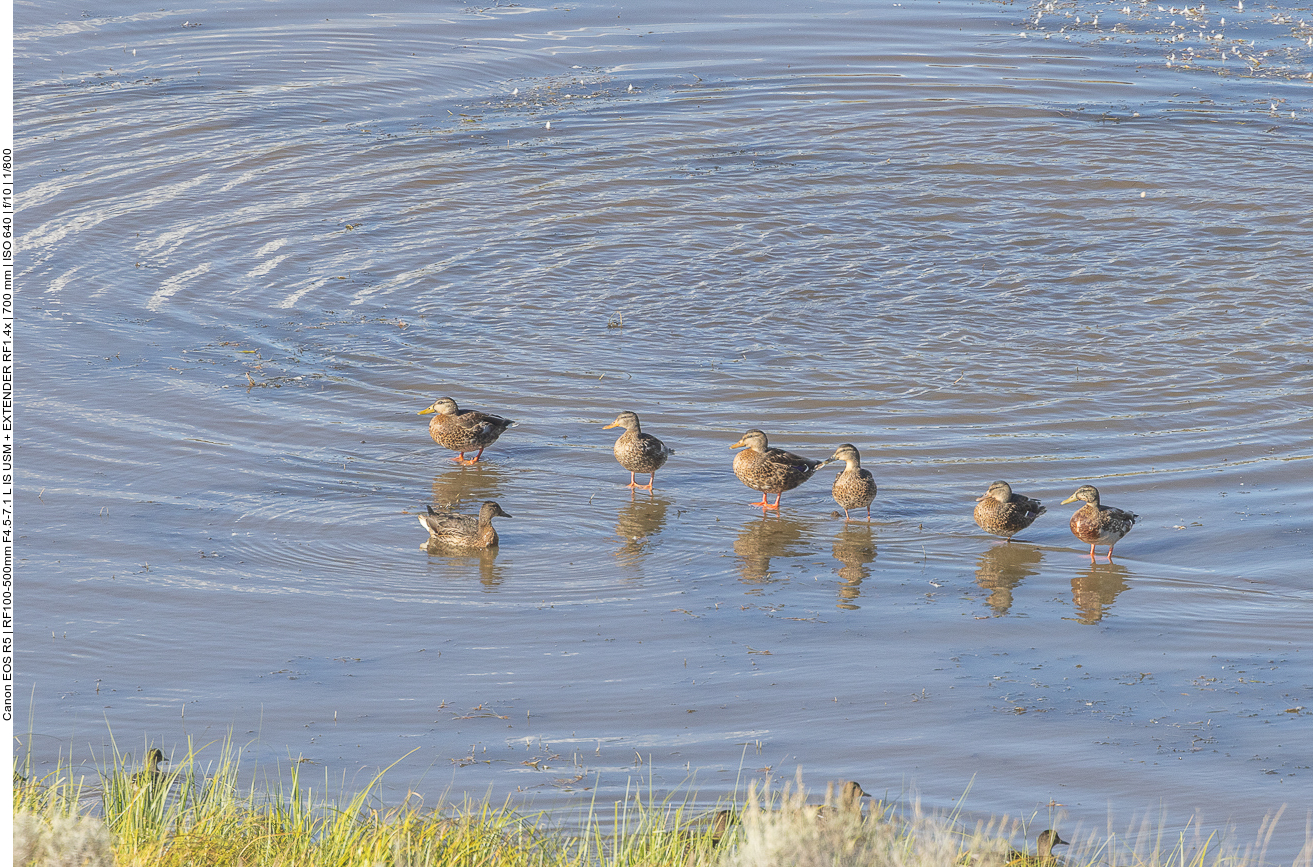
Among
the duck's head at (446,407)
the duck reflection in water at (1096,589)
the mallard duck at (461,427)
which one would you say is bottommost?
the duck reflection in water at (1096,589)

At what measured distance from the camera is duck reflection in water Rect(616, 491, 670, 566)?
11.1 m

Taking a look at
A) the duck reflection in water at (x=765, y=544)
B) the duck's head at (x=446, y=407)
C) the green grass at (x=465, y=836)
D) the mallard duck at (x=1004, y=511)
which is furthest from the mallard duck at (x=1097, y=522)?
the duck's head at (x=446, y=407)

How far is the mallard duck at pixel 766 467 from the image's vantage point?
12.1 m

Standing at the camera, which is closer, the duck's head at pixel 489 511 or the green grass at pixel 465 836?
the green grass at pixel 465 836

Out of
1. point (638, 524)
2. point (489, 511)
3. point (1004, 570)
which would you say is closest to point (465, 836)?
point (489, 511)

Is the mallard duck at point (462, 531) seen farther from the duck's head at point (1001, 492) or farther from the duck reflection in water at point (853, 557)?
the duck's head at point (1001, 492)

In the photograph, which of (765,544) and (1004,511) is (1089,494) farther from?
(765,544)

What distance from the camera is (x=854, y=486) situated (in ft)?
38.3

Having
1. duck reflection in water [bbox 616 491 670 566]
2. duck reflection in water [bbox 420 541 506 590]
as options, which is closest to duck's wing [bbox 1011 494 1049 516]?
duck reflection in water [bbox 616 491 670 566]

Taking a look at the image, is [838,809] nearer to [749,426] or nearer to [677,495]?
[677,495]

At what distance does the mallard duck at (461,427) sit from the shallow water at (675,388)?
27 cm

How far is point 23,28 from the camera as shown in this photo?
25.7m

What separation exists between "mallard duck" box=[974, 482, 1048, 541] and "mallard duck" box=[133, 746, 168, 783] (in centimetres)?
644

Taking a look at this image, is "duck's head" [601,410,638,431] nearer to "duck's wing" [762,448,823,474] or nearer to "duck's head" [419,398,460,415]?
"duck's wing" [762,448,823,474]
